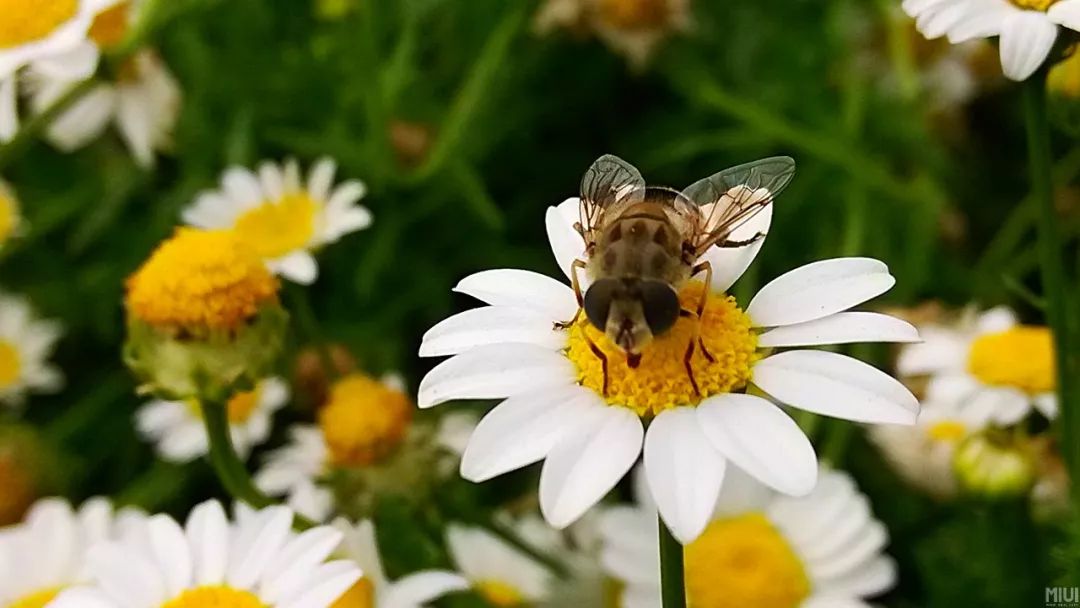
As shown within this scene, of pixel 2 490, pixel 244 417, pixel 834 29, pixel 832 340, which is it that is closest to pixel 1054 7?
pixel 832 340

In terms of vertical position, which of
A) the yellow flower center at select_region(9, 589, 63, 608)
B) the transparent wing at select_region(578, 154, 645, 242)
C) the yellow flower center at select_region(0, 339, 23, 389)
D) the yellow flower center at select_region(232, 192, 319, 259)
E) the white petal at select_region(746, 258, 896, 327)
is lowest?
the white petal at select_region(746, 258, 896, 327)

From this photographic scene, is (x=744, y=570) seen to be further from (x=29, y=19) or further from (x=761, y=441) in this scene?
(x=29, y=19)

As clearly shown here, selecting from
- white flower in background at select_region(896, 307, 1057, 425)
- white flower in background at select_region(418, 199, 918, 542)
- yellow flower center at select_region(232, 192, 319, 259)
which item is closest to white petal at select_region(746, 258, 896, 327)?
white flower in background at select_region(418, 199, 918, 542)

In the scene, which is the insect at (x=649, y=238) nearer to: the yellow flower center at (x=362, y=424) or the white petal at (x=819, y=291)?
the white petal at (x=819, y=291)

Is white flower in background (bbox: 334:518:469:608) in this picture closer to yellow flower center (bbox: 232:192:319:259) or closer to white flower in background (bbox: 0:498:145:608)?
white flower in background (bbox: 0:498:145:608)

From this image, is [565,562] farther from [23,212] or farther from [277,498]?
[23,212]

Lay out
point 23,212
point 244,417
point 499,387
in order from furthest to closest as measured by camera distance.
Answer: point 23,212 < point 244,417 < point 499,387
